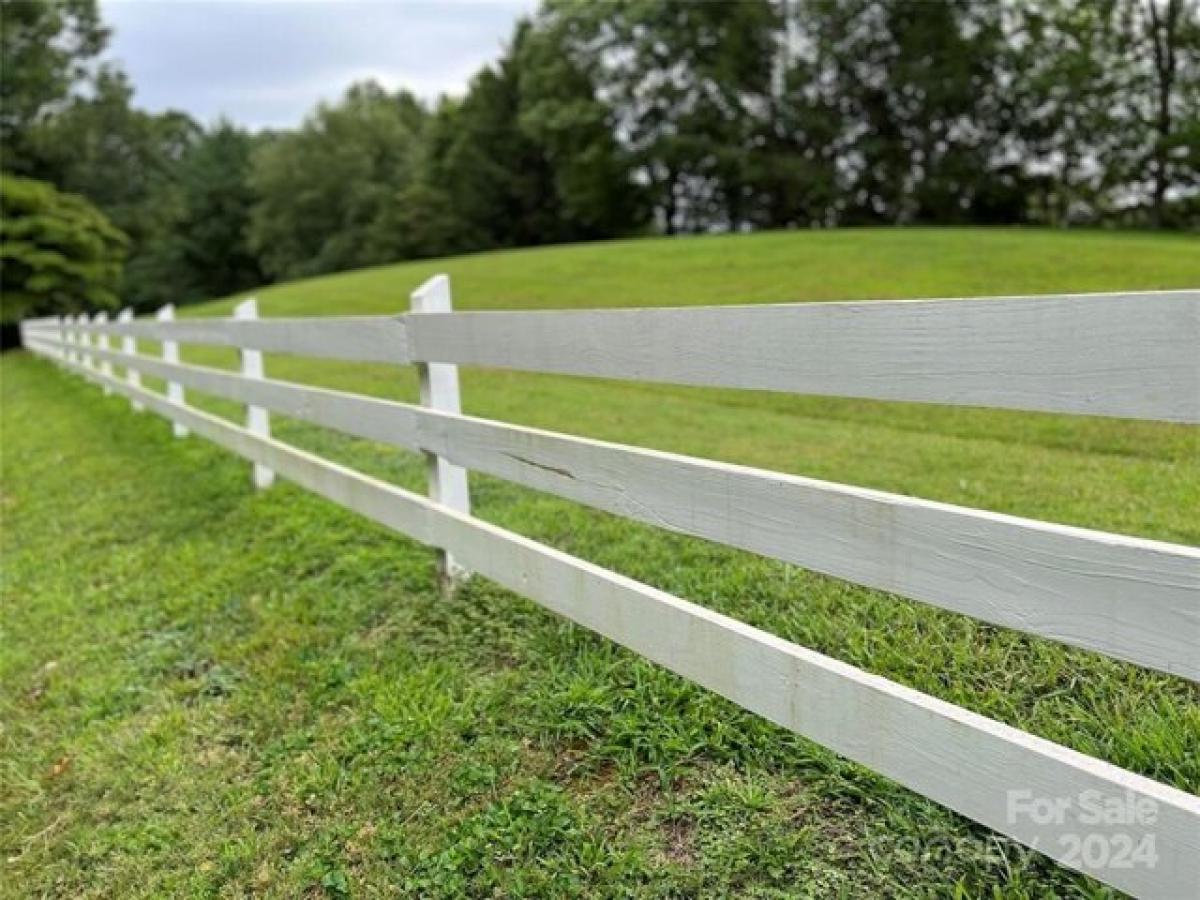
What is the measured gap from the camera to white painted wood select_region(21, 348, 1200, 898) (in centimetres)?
127

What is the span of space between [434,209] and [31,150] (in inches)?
676

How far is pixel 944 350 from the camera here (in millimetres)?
1530

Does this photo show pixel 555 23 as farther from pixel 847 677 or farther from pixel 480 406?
pixel 847 677

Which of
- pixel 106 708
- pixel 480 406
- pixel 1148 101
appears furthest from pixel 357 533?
pixel 1148 101

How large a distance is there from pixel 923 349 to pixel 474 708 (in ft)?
5.43

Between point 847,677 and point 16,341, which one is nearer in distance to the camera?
point 847,677

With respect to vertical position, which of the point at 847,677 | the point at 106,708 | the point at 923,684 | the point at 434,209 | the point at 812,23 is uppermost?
the point at 812,23

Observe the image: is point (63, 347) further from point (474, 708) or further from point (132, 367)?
point (474, 708)

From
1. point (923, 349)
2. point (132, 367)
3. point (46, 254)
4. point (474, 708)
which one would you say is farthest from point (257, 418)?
point (46, 254)

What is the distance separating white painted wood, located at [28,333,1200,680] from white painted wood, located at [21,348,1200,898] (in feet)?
0.58

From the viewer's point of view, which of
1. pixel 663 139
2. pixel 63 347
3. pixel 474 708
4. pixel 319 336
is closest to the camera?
pixel 474 708

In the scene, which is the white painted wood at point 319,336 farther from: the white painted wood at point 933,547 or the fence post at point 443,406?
the white painted wood at point 933,547

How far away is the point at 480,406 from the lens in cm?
763

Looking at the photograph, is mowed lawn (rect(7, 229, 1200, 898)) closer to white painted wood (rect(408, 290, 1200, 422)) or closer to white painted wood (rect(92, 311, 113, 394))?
white painted wood (rect(408, 290, 1200, 422))
